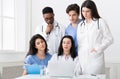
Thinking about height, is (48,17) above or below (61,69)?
above

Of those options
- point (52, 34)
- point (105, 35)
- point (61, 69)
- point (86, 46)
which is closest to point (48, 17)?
point (52, 34)

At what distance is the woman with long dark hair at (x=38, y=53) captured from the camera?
3.33 m

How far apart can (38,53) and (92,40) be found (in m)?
0.66


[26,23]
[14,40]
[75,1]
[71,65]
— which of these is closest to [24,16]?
[26,23]

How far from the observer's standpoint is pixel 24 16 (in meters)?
4.95

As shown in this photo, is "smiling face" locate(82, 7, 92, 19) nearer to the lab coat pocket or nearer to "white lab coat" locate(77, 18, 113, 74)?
"white lab coat" locate(77, 18, 113, 74)

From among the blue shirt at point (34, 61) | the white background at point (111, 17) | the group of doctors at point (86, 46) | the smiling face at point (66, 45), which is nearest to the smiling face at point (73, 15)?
the group of doctors at point (86, 46)

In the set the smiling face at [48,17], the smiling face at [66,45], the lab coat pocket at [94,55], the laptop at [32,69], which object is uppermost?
the smiling face at [48,17]

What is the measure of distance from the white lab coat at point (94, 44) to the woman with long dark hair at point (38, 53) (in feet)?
1.41

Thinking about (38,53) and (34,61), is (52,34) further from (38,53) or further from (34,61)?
(34,61)

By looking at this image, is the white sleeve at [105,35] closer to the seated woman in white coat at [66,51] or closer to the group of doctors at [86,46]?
the group of doctors at [86,46]

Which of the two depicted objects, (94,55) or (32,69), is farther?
(94,55)

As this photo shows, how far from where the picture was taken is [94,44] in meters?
3.20

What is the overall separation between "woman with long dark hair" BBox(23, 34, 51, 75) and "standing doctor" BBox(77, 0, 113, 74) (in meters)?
0.42
